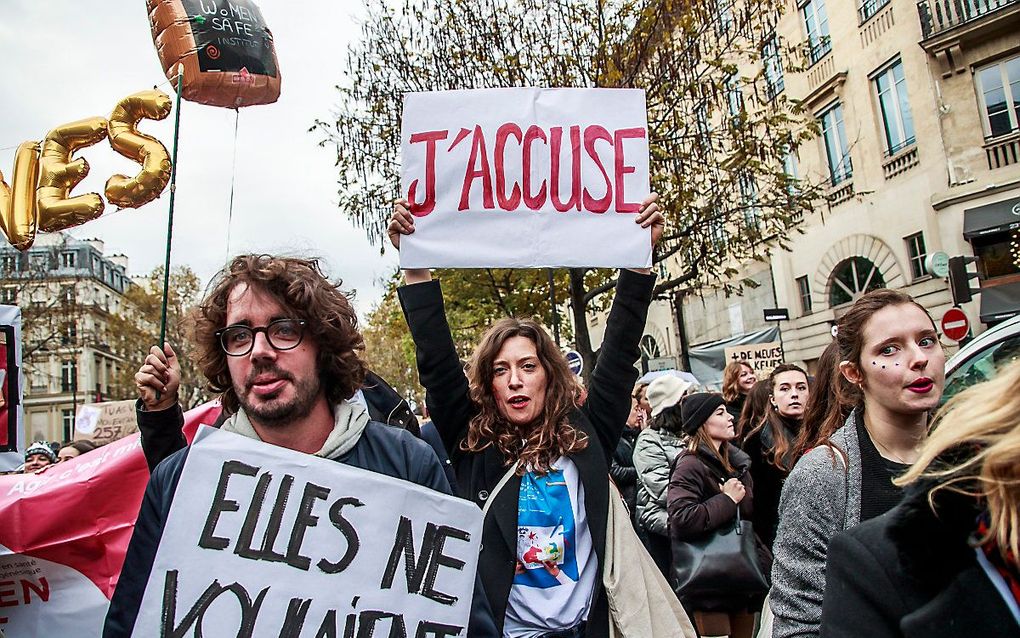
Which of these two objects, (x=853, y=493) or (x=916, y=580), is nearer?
(x=916, y=580)

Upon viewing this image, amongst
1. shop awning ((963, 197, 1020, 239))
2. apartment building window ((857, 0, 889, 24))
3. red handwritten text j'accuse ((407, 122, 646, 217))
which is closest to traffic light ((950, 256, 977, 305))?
shop awning ((963, 197, 1020, 239))

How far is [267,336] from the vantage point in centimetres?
216

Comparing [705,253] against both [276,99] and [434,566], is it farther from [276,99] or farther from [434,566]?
[434,566]

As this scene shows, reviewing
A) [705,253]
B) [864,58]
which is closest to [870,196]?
[864,58]

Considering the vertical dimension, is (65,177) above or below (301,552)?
above

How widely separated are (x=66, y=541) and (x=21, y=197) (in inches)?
70.9

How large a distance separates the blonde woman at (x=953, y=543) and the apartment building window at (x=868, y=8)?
19345 millimetres

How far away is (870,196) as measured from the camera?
1833cm

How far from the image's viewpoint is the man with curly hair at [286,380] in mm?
1973

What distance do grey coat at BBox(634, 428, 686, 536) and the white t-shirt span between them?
1981mm

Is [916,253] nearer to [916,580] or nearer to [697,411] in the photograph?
[697,411]

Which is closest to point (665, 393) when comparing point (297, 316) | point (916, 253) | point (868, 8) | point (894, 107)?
point (297, 316)

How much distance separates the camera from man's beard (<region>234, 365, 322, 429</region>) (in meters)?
2.06

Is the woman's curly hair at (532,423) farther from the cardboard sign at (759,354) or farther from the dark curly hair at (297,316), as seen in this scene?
the cardboard sign at (759,354)
